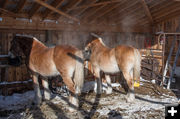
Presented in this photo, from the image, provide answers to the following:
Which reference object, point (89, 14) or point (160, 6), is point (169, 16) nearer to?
point (160, 6)

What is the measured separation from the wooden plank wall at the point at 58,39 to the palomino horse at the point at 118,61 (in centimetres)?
76

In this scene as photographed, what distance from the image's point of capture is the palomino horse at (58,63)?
12.9 ft

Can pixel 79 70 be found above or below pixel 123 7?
below

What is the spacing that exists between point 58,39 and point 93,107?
10.9 feet

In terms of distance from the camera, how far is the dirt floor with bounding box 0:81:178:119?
12.7 ft

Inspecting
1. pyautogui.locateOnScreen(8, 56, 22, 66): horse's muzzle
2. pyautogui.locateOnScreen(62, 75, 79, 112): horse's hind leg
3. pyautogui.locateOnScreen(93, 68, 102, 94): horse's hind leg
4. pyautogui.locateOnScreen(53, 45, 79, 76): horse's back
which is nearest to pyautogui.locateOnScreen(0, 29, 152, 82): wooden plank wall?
pyautogui.locateOnScreen(8, 56, 22, 66): horse's muzzle

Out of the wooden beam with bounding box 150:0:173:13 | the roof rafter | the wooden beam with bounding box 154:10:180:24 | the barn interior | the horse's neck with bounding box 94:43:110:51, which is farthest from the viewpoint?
the wooden beam with bounding box 154:10:180:24

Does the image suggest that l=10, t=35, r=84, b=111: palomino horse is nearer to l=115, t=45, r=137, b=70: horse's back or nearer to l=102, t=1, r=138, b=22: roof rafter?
l=115, t=45, r=137, b=70: horse's back

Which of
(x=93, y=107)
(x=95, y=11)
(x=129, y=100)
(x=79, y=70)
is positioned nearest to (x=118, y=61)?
(x=129, y=100)

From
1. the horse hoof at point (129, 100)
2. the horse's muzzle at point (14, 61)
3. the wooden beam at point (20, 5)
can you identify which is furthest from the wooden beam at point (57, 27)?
the horse hoof at point (129, 100)

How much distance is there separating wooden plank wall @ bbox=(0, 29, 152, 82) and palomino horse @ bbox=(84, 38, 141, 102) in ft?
2.50

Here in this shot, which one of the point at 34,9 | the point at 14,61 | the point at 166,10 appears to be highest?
the point at 166,10

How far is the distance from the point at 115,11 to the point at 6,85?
5.13m

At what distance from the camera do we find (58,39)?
636 centimetres
